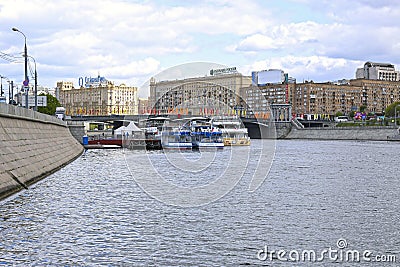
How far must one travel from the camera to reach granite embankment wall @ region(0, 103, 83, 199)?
22.2 m

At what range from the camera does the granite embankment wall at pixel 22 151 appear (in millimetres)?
22172

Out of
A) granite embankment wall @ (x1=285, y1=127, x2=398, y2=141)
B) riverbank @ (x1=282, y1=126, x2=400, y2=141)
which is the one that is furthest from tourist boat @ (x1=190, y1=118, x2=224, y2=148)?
granite embankment wall @ (x1=285, y1=127, x2=398, y2=141)

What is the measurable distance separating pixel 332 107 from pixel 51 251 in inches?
7286

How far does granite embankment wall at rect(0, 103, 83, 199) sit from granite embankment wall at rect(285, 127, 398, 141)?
79.3m

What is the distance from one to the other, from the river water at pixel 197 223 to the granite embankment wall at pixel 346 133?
270 ft

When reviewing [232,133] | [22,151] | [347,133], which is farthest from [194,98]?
[22,151]

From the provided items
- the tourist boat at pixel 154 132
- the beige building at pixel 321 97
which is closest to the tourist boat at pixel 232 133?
the tourist boat at pixel 154 132

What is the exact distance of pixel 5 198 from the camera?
20.4 metres

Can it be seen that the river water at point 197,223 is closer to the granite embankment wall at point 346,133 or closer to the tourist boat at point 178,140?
the tourist boat at point 178,140

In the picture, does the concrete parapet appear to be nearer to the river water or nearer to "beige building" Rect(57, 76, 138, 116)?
the river water

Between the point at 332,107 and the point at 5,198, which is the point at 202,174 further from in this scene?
the point at 332,107

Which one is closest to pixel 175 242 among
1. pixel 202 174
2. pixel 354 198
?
pixel 354 198

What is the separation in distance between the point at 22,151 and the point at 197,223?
1158 centimetres

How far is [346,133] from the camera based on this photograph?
394ft
